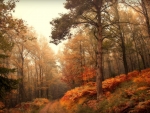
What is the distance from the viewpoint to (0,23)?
1060 cm

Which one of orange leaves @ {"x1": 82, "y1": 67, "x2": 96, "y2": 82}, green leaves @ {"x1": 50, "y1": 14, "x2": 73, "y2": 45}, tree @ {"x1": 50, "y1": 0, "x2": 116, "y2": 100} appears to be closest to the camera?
tree @ {"x1": 50, "y1": 0, "x2": 116, "y2": 100}

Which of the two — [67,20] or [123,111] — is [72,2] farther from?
[123,111]

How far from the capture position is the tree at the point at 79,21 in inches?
490

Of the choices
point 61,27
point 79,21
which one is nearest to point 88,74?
point 79,21

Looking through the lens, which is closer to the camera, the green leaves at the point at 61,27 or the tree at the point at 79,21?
the tree at the point at 79,21

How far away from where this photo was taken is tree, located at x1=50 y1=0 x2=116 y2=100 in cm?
1244

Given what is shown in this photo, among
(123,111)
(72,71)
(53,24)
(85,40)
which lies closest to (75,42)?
(85,40)

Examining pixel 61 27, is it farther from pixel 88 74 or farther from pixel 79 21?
pixel 88 74

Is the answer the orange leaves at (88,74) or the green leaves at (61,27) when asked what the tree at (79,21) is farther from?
the orange leaves at (88,74)

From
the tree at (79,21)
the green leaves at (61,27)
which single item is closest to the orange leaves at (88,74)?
the tree at (79,21)

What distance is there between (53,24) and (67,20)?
5.23 feet

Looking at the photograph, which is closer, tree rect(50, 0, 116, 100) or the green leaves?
tree rect(50, 0, 116, 100)

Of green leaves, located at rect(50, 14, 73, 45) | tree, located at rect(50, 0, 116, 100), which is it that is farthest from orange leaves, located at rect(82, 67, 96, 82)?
green leaves, located at rect(50, 14, 73, 45)

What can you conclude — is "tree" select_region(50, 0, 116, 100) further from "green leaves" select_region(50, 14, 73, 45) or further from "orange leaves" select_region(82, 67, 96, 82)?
"orange leaves" select_region(82, 67, 96, 82)
